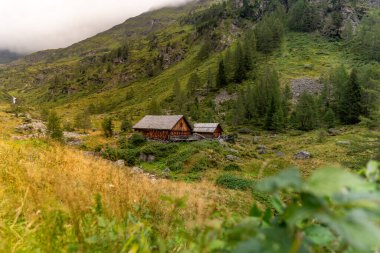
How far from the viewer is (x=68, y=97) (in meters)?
197

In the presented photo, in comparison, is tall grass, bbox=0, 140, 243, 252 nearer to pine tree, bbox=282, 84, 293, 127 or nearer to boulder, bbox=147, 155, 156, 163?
boulder, bbox=147, 155, 156, 163

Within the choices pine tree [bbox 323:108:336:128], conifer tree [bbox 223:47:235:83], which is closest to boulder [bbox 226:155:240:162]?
pine tree [bbox 323:108:336:128]

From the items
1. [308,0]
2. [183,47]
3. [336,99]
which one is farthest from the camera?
[183,47]

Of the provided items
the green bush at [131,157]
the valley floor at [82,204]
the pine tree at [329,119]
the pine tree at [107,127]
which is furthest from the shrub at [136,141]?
the valley floor at [82,204]

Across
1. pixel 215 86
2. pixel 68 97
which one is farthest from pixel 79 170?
pixel 68 97

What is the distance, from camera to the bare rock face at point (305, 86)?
89906mm

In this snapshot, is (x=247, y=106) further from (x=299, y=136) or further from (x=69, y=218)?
(x=69, y=218)

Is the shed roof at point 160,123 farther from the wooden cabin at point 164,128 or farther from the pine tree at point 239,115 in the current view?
the pine tree at point 239,115

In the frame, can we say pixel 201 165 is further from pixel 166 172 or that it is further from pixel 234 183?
pixel 234 183

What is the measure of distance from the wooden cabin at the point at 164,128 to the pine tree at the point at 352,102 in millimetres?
37019

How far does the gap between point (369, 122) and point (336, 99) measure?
2455 inches

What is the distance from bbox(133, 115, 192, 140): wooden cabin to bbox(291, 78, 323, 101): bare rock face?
135 feet

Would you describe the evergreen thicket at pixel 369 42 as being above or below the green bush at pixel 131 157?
above

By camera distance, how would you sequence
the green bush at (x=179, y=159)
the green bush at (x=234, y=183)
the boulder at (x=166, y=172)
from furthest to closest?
1. the green bush at (x=179, y=159)
2. the boulder at (x=166, y=172)
3. the green bush at (x=234, y=183)
